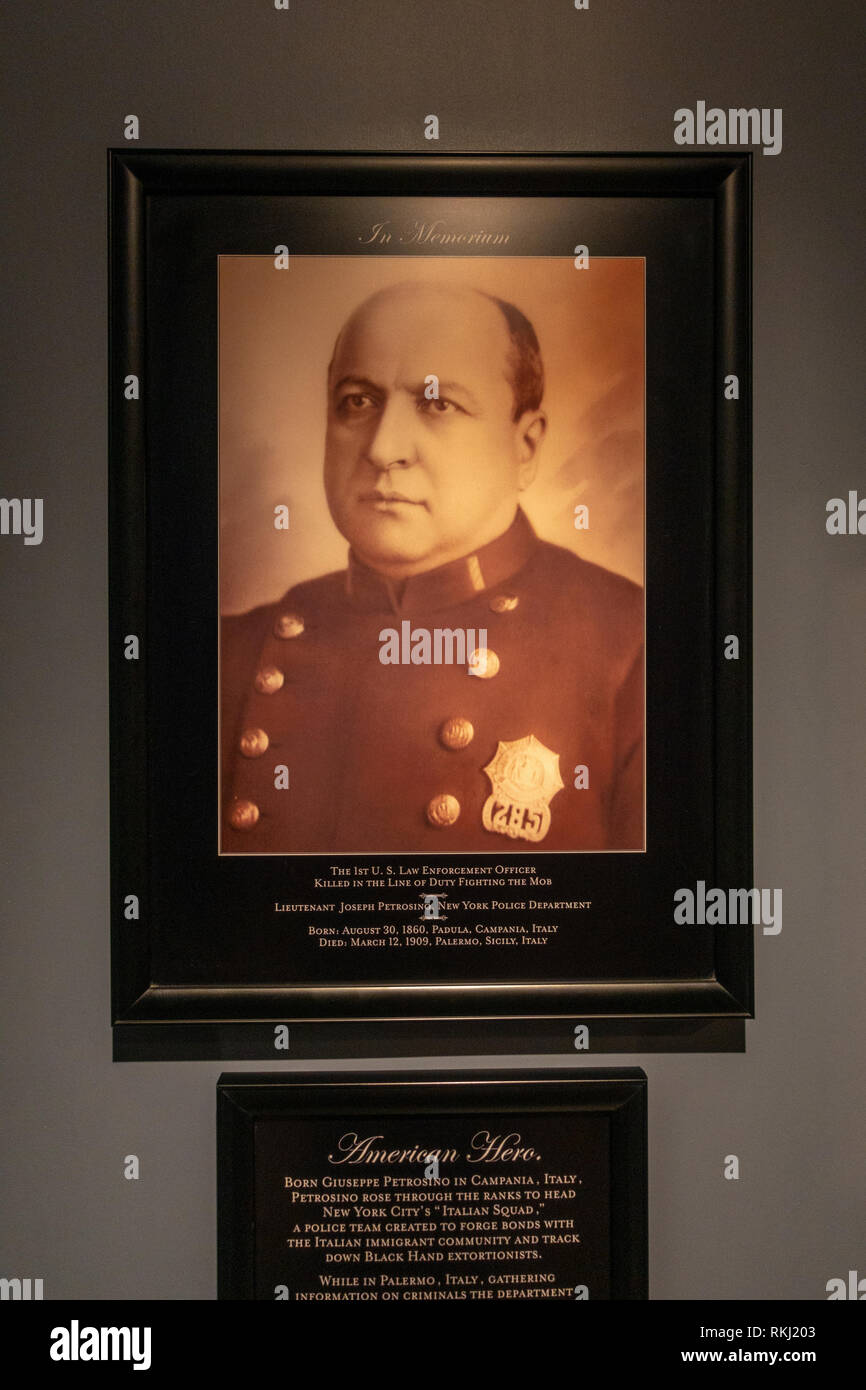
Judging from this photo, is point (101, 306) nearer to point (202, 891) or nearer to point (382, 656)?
point (382, 656)

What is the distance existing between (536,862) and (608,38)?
0.98 metres

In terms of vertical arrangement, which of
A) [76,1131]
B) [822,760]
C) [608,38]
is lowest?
[76,1131]

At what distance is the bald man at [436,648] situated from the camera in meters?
1.10

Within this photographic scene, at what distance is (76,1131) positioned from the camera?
1.11 metres

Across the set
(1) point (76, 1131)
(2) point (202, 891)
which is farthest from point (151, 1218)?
(2) point (202, 891)

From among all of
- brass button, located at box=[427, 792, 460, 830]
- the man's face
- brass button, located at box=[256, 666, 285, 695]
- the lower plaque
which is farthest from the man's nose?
the lower plaque

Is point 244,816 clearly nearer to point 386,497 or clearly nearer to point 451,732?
point 451,732

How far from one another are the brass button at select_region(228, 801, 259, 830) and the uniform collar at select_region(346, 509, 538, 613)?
0.27 meters

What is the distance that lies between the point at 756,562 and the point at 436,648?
0.40m

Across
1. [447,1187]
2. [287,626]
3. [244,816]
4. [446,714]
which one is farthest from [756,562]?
[447,1187]

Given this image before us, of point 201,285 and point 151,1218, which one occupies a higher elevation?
point 201,285

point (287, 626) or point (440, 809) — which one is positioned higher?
point (287, 626)

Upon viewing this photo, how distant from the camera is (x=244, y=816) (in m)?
1.10

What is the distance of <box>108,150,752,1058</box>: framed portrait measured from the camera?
109 centimetres
